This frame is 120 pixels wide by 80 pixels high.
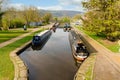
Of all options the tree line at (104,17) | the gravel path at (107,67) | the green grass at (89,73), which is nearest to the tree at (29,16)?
the tree line at (104,17)

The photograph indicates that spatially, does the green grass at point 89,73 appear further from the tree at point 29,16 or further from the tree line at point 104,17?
the tree at point 29,16

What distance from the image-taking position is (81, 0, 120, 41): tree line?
39688mm

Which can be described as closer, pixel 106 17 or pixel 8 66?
pixel 8 66

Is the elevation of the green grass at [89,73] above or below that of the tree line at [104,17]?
below

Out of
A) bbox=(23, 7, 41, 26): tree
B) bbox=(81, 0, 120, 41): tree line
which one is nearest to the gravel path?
bbox=(81, 0, 120, 41): tree line

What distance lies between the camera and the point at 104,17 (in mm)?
42719

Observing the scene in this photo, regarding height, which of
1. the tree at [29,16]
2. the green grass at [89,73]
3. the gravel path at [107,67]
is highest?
the tree at [29,16]

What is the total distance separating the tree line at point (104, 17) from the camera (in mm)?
39688

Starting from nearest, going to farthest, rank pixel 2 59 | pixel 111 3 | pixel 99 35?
pixel 2 59
pixel 111 3
pixel 99 35

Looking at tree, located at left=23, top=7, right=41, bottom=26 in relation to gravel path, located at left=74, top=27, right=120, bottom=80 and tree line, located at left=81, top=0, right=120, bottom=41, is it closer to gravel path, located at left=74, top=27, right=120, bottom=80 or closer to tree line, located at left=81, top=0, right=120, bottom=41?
tree line, located at left=81, top=0, right=120, bottom=41

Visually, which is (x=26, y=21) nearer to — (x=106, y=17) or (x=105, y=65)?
(x=106, y=17)

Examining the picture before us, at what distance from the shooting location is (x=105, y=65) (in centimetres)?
2167

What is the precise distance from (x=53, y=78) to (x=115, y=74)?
5.01 meters

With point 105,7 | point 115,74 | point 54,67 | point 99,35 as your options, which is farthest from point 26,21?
point 115,74
